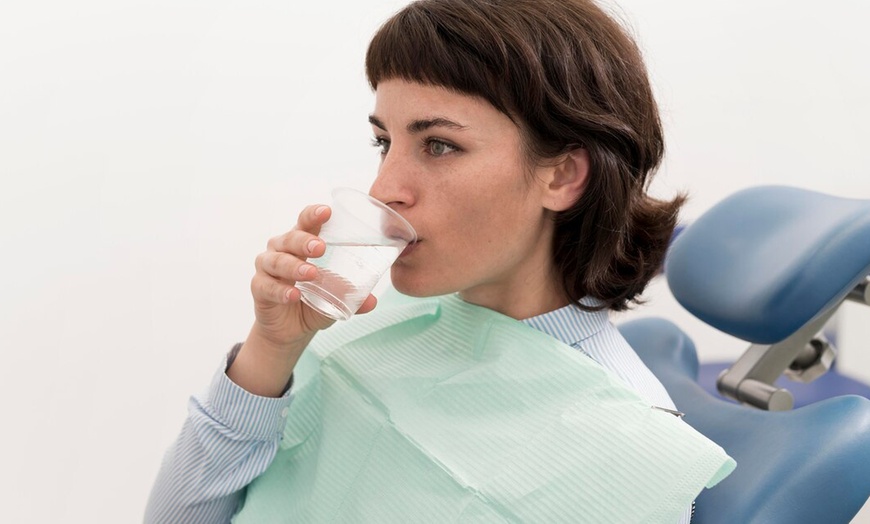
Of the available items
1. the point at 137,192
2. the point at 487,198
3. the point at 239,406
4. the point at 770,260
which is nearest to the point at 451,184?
the point at 487,198

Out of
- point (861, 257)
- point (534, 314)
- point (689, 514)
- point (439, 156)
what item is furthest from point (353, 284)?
point (861, 257)

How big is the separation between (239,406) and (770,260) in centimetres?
71

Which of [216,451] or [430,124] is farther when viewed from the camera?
[216,451]

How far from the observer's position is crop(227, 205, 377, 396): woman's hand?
101 cm

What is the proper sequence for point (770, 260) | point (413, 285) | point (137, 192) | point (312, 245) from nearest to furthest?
point (312, 245), point (413, 285), point (770, 260), point (137, 192)

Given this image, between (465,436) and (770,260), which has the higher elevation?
(770,260)

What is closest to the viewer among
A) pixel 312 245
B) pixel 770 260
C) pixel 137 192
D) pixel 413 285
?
pixel 312 245

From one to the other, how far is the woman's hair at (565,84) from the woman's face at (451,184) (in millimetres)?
22

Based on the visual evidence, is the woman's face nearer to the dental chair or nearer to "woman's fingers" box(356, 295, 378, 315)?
"woman's fingers" box(356, 295, 378, 315)

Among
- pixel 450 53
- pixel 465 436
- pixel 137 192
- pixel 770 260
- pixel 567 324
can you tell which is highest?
pixel 450 53

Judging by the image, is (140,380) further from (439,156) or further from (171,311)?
(439,156)

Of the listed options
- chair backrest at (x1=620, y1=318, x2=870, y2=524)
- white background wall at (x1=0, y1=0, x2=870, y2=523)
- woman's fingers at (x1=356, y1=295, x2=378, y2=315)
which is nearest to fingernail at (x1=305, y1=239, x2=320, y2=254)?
woman's fingers at (x1=356, y1=295, x2=378, y2=315)

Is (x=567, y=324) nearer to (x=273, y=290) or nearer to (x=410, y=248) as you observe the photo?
(x=410, y=248)

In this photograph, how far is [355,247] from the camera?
99cm
